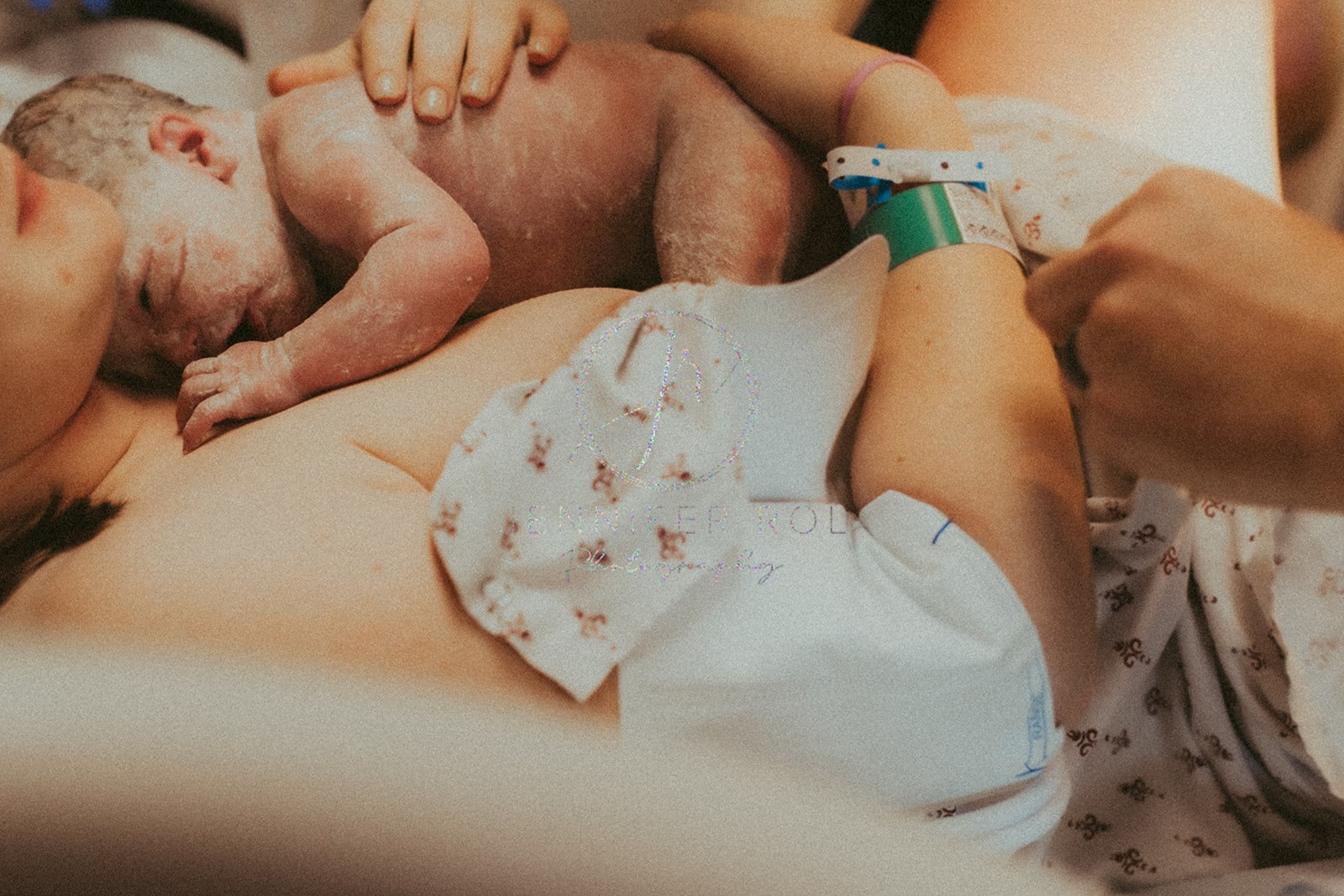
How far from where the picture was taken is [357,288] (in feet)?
1.31

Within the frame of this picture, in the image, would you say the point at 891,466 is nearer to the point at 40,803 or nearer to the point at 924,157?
the point at 924,157

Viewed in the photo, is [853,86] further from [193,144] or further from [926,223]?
[193,144]

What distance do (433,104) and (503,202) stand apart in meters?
0.06

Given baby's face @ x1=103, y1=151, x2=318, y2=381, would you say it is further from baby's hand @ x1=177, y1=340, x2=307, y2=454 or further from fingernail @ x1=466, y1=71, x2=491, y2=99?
fingernail @ x1=466, y1=71, x2=491, y2=99

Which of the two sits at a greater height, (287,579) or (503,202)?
(503,202)

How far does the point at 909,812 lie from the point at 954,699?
6 centimetres

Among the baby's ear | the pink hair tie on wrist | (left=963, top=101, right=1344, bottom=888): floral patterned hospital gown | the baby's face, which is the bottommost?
(left=963, top=101, right=1344, bottom=888): floral patterned hospital gown

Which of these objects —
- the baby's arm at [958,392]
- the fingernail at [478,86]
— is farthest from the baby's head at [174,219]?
the baby's arm at [958,392]

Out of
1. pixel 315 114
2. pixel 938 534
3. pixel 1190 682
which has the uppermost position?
pixel 315 114

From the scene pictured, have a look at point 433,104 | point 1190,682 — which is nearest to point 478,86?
point 433,104

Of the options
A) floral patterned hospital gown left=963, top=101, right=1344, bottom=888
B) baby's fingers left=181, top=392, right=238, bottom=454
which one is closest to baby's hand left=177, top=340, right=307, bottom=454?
baby's fingers left=181, top=392, right=238, bottom=454

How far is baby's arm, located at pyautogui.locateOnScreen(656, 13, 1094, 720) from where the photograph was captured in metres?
0.39

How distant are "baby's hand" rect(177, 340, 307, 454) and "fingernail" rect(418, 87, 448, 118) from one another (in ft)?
0.48

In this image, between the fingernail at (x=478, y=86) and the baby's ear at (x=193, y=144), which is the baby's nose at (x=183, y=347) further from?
the fingernail at (x=478, y=86)
